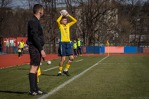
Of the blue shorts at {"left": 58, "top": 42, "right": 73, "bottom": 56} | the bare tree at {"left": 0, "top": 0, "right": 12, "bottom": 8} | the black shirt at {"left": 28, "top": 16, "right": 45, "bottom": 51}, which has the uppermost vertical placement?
the bare tree at {"left": 0, "top": 0, "right": 12, "bottom": 8}

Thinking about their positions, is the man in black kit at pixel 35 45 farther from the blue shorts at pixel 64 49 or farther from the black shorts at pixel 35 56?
the blue shorts at pixel 64 49

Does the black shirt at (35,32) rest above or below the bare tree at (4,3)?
below

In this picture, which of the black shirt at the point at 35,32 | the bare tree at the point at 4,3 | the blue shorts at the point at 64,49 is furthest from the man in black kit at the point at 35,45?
the bare tree at the point at 4,3

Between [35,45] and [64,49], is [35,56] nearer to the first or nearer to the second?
[35,45]

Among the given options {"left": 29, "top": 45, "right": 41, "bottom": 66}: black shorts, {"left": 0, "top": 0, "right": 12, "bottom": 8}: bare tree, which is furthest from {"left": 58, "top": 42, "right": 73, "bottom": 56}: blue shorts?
{"left": 0, "top": 0, "right": 12, "bottom": 8}: bare tree

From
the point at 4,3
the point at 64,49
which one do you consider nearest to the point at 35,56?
the point at 64,49

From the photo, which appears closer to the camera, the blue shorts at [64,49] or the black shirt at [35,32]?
→ the black shirt at [35,32]

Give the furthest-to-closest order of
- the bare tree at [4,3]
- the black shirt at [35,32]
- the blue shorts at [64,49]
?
the bare tree at [4,3] < the blue shorts at [64,49] < the black shirt at [35,32]

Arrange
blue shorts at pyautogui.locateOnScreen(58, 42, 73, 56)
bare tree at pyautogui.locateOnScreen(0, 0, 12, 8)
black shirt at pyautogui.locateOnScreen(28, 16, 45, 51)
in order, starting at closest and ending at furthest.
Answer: black shirt at pyautogui.locateOnScreen(28, 16, 45, 51)
blue shorts at pyautogui.locateOnScreen(58, 42, 73, 56)
bare tree at pyautogui.locateOnScreen(0, 0, 12, 8)

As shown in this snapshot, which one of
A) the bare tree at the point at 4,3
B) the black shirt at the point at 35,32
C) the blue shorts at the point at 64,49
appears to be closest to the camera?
the black shirt at the point at 35,32

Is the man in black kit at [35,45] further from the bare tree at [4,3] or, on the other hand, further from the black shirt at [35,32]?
the bare tree at [4,3]

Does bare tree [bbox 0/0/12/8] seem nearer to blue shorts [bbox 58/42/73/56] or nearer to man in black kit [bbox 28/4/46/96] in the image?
blue shorts [bbox 58/42/73/56]

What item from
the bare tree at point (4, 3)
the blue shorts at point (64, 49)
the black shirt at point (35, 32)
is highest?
the bare tree at point (4, 3)

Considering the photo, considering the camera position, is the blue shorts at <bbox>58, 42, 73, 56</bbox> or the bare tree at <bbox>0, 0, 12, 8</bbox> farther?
the bare tree at <bbox>0, 0, 12, 8</bbox>
